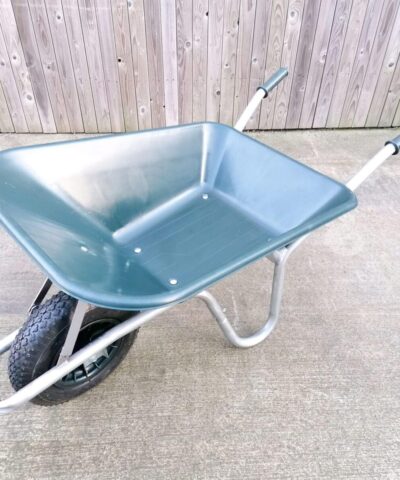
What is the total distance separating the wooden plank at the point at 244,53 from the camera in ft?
7.86

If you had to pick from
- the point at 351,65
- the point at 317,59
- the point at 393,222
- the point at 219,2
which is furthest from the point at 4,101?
the point at 393,222

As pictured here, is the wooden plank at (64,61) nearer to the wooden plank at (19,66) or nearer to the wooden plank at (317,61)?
the wooden plank at (19,66)

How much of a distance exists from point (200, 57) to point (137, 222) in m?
1.67

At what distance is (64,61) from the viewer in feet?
8.19

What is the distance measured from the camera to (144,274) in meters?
1.16

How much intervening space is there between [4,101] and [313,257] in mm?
2296

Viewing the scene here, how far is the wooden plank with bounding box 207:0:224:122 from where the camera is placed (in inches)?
93.5

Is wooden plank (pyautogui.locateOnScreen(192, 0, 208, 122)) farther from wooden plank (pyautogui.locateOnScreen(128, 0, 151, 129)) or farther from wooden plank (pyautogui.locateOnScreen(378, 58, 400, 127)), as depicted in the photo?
wooden plank (pyautogui.locateOnScreen(378, 58, 400, 127))

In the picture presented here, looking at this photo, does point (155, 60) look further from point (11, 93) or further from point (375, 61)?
point (375, 61)

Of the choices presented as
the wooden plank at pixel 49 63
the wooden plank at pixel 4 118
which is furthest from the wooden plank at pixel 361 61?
the wooden plank at pixel 4 118

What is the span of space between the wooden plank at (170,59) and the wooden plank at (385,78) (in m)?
1.39

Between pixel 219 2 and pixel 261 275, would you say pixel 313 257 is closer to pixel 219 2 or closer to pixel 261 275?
pixel 261 275

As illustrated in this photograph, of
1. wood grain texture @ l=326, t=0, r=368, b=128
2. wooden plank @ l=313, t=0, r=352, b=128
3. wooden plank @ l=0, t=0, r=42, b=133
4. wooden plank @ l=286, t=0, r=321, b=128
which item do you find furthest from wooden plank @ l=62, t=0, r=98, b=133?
wood grain texture @ l=326, t=0, r=368, b=128

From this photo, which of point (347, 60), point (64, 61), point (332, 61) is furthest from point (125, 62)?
point (347, 60)
